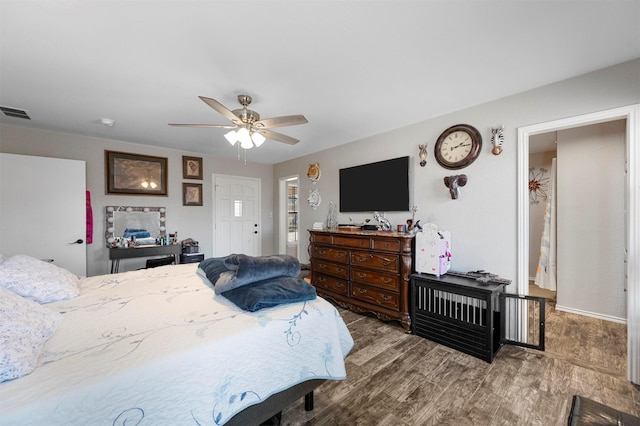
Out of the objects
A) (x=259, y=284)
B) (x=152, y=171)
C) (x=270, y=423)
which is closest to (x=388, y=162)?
(x=259, y=284)

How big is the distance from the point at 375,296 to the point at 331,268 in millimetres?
780

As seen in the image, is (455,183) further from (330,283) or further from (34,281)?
(34,281)

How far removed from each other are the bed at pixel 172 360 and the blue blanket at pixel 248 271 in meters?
0.11

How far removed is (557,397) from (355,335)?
1586 mm

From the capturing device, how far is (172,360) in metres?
1.03

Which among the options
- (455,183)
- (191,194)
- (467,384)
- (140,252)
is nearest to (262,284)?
(467,384)

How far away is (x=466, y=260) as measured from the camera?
9.34ft

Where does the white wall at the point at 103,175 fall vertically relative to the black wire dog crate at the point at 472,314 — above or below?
above

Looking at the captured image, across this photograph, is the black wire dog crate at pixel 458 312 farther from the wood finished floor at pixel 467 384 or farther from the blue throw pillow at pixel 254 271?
the blue throw pillow at pixel 254 271

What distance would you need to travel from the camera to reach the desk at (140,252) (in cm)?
386

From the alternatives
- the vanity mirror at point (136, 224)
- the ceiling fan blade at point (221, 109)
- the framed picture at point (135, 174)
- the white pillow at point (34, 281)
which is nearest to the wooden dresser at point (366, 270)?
the ceiling fan blade at point (221, 109)

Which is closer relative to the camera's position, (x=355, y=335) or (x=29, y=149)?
(x=355, y=335)

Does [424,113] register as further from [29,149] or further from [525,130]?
[29,149]

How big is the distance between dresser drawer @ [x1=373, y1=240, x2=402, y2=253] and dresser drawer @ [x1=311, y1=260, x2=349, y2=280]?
0.57 metres
